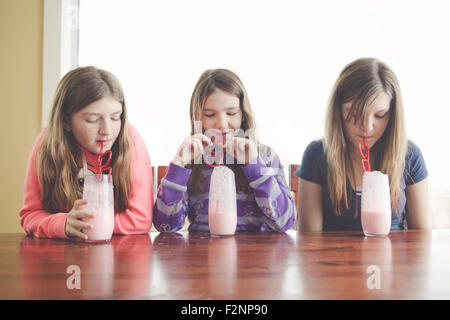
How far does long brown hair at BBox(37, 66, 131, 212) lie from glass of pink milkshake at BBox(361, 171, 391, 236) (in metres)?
0.66

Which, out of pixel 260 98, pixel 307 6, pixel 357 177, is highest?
pixel 307 6

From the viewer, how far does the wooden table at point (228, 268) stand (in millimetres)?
428

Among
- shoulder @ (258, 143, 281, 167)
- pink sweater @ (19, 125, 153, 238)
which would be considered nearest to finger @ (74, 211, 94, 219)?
pink sweater @ (19, 125, 153, 238)

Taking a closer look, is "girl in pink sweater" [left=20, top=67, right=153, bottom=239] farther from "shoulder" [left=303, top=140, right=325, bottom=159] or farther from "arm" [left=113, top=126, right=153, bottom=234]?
"shoulder" [left=303, top=140, right=325, bottom=159]

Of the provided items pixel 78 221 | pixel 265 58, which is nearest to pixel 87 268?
pixel 78 221

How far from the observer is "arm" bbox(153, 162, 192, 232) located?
3.56 feet

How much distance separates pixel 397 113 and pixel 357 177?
24 centimetres

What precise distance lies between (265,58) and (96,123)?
1.42 metres

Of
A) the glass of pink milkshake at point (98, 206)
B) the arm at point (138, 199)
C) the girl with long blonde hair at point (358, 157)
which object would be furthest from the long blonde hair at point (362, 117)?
the glass of pink milkshake at point (98, 206)

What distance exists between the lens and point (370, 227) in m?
0.94

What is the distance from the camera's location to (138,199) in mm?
1123

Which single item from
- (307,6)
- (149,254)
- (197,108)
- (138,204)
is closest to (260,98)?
(307,6)
